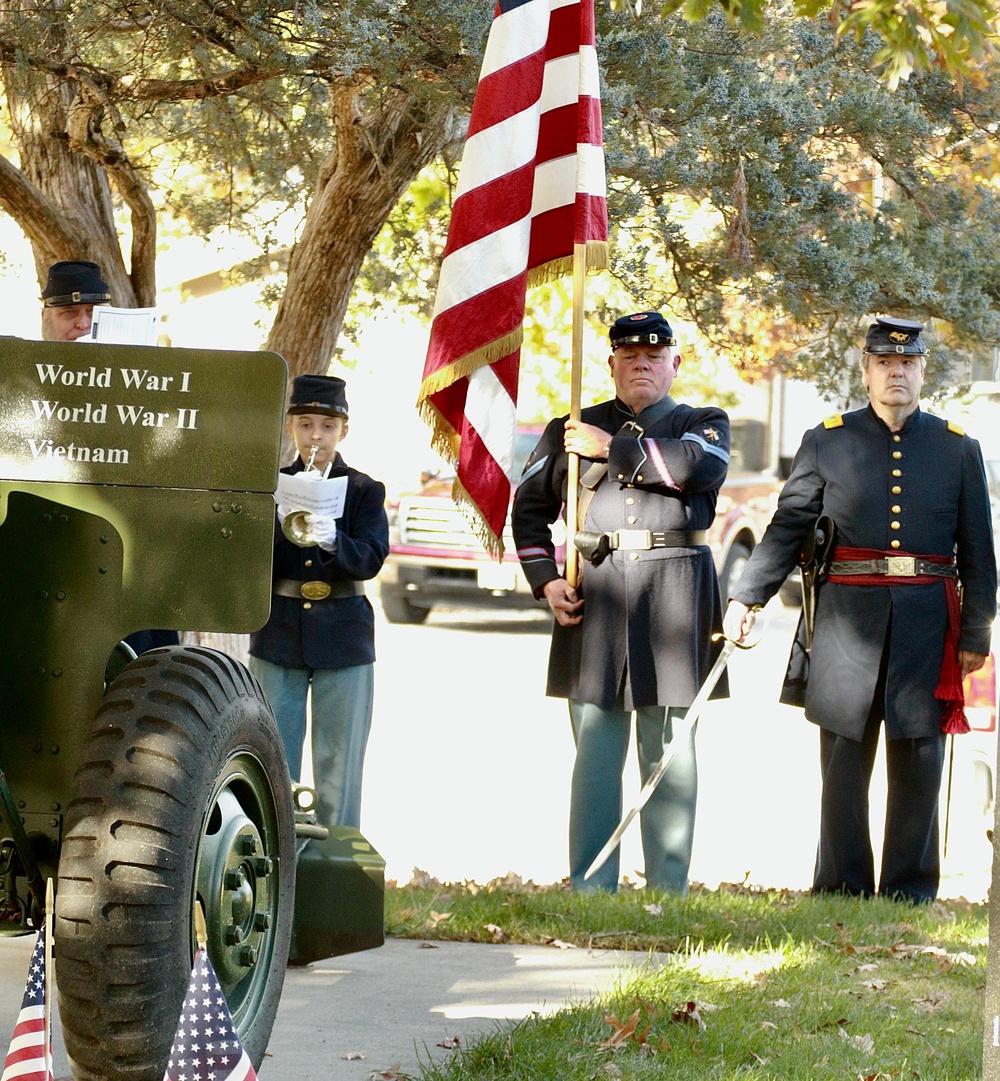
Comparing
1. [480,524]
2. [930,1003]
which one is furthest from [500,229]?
[930,1003]

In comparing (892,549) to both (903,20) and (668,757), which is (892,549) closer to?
(668,757)

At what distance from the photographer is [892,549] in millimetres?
5859

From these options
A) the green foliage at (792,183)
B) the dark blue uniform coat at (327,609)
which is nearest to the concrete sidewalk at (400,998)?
the dark blue uniform coat at (327,609)

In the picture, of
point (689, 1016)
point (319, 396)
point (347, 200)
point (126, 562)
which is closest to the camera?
point (126, 562)

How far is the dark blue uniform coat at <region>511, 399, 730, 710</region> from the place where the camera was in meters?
5.73

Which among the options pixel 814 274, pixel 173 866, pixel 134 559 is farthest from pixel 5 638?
pixel 814 274

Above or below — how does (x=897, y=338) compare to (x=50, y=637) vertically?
above

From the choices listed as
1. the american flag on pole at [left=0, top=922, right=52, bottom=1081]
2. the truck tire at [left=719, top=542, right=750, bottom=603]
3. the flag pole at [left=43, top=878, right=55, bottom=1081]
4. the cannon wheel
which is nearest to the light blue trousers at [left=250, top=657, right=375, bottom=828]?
the cannon wheel

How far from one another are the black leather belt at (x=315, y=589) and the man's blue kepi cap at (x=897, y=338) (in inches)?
82.3

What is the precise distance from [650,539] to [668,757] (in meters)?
0.82

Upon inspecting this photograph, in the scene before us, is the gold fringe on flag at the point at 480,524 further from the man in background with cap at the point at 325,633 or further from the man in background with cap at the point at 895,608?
the man in background with cap at the point at 895,608

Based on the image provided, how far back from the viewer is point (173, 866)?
2922mm

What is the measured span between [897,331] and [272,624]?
2504 mm

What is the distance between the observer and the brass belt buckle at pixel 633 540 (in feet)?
19.1
